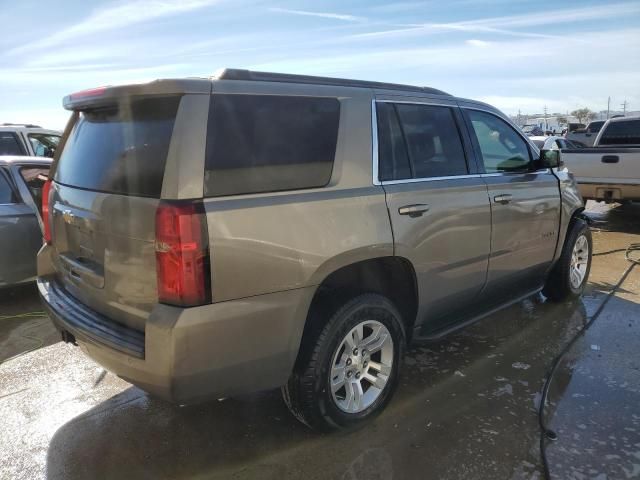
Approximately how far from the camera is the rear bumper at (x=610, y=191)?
8.45 m

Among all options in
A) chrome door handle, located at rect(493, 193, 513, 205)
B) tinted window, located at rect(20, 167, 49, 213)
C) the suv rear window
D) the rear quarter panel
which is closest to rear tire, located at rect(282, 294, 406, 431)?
the rear quarter panel

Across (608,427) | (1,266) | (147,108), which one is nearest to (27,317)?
(1,266)

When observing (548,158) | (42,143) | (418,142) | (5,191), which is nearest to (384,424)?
(418,142)

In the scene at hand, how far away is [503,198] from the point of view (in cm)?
391

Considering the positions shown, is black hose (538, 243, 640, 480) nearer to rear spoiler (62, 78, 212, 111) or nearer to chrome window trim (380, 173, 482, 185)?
chrome window trim (380, 173, 482, 185)

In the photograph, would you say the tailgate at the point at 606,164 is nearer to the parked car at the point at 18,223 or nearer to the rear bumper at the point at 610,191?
the rear bumper at the point at 610,191

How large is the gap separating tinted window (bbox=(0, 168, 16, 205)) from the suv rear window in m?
2.42

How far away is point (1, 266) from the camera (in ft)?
16.3

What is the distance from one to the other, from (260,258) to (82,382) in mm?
2096

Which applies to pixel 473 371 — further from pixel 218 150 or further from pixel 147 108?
pixel 147 108

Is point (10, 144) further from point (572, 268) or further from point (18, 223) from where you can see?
point (572, 268)

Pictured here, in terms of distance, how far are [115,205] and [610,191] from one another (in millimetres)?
8566

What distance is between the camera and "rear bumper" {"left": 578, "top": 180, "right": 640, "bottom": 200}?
845cm

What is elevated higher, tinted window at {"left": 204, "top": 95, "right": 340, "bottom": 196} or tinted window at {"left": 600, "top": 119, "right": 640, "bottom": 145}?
tinted window at {"left": 600, "top": 119, "right": 640, "bottom": 145}
